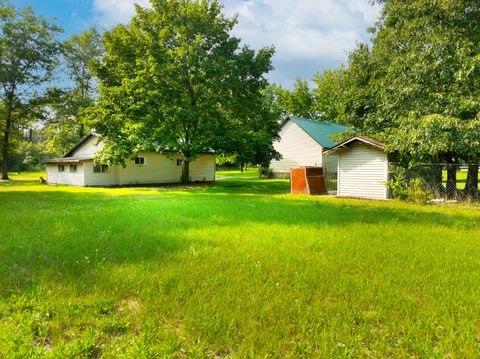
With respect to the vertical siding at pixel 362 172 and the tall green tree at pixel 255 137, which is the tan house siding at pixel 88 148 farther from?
the vertical siding at pixel 362 172

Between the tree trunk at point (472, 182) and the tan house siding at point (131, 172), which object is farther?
the tan house siding at point (131, 172)

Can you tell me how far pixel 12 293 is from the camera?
3352mm

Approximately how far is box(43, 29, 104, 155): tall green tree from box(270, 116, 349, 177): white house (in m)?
22.9

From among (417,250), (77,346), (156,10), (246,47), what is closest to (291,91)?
(246,47)

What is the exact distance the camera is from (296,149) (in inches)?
1228

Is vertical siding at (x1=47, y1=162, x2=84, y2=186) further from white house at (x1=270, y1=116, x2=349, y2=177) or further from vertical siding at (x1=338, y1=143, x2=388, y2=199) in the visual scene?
vertical siding at (x1=338, y1=143, x2=388, y2=199)

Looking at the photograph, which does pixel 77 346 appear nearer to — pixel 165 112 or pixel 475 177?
pixel 475 177

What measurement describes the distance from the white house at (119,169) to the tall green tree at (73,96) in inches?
365

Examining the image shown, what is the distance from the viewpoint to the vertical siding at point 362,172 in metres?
13.7

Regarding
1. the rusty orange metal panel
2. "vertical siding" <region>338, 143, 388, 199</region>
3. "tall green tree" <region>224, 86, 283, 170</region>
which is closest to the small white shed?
"vertical siding" <region>338, 143, 388, 199</region>

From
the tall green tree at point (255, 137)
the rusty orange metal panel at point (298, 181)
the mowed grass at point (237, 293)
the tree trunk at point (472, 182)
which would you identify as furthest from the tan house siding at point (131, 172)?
the tree trunk at point (472, 182)

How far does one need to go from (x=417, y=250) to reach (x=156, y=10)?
2145cm

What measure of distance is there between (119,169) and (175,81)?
8.70m

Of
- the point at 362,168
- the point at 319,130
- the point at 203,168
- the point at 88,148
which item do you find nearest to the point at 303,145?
the point at 319,130
